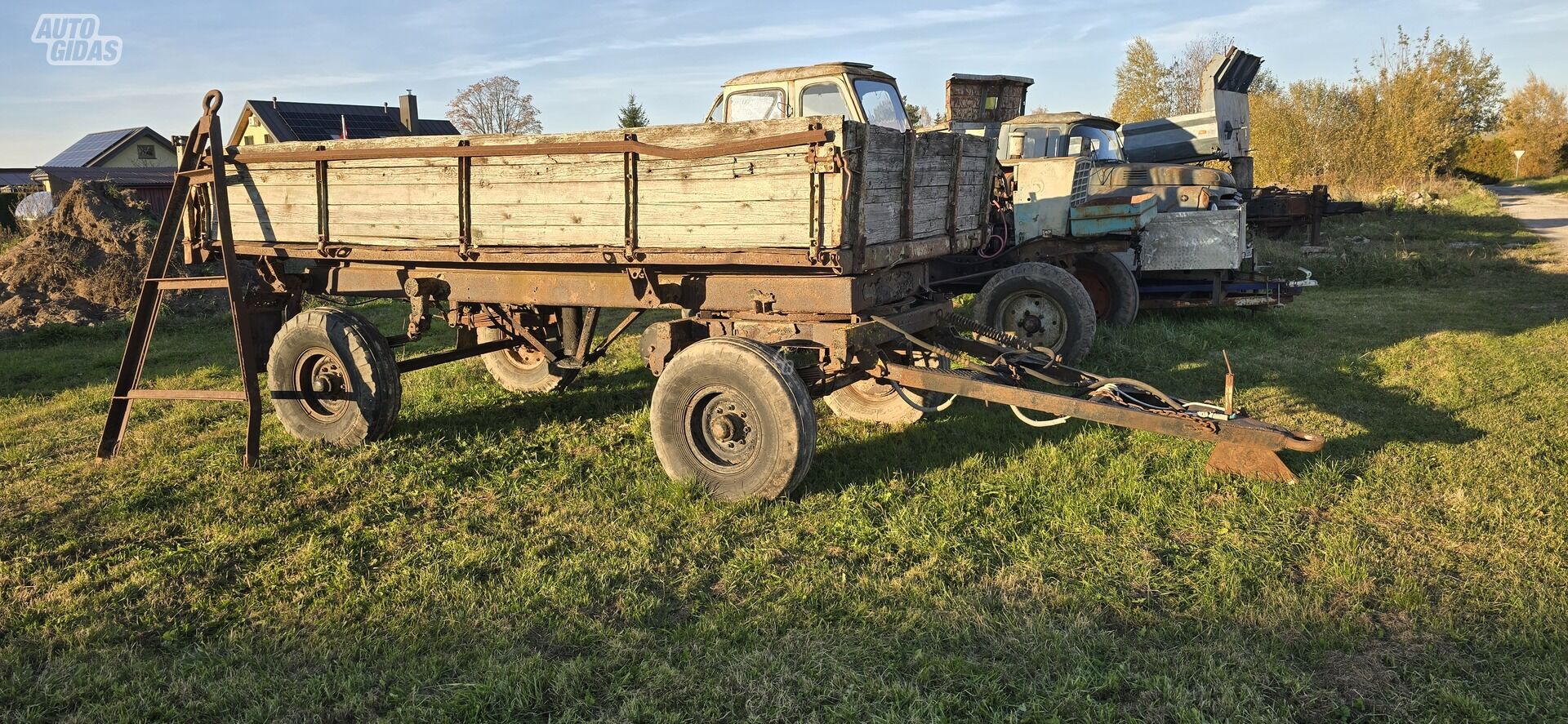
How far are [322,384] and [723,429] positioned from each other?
2.81 m

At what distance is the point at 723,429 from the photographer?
4832 mm

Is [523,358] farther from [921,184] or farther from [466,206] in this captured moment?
[921,184]

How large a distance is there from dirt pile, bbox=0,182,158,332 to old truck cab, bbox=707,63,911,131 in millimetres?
9411

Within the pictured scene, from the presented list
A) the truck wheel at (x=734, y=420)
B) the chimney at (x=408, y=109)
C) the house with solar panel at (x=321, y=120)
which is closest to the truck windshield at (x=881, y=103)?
the truck wheel at (x=734, y=420)

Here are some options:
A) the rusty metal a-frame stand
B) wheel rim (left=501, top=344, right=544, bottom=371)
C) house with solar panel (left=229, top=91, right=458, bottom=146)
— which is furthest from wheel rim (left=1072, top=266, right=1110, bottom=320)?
house with solar panel (left=229, top=91, right=458, bottom=146)

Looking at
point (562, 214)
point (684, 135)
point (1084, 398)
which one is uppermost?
point (684, 135)

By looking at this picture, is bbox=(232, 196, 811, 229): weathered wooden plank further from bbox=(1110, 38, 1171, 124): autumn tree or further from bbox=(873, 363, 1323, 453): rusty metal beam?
bbox=(1110, 38, 1171, 124): autumn tree

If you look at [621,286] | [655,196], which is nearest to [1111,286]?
[621,286]

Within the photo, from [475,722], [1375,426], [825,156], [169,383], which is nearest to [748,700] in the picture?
[475,722]

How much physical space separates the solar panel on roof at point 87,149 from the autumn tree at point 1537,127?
65.6 m

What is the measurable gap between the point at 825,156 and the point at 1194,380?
4.53 metres

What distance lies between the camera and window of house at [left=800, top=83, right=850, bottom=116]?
24.0 ft

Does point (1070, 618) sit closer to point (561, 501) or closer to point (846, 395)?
point (561, 501)

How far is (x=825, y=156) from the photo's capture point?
434 centimetres
